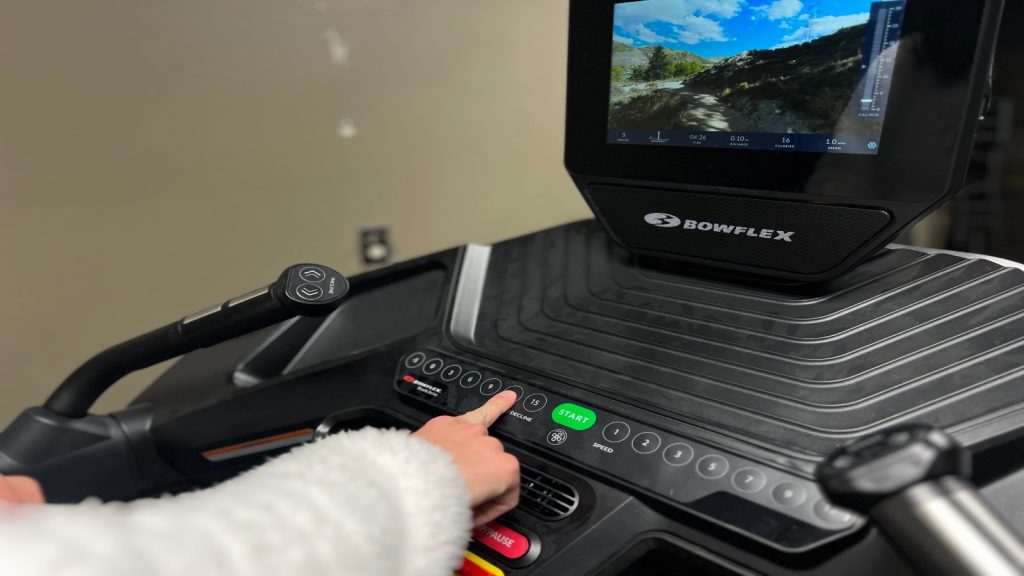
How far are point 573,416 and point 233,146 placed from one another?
818 millimetres

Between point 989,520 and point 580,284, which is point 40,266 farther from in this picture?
point 989,520

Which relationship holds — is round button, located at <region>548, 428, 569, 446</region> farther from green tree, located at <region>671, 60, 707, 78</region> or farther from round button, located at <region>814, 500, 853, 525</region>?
green tree, located at <region>671, 60, 707, 78</region>

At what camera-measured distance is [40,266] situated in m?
1.01

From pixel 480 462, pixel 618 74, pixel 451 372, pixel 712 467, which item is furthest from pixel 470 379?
pixel 618 74

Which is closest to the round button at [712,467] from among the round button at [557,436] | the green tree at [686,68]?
the round button at [557,436]

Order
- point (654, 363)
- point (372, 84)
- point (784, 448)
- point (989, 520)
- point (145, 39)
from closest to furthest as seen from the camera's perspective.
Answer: point (989, 520), point (784, 448), point (654, 363), point (145, 39), point (372, 84)

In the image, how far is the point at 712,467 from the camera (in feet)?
1.53

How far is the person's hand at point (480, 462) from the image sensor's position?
0.48 m

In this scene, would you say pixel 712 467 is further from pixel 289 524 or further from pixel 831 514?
pixel 289 524

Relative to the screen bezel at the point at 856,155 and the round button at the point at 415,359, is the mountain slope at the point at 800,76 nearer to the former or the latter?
the screen bezel at the point at 856,155

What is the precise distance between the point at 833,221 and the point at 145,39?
3.24ft

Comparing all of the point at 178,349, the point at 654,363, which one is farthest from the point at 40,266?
the point at 654,363

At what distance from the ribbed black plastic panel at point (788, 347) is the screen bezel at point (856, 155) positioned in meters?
0.09

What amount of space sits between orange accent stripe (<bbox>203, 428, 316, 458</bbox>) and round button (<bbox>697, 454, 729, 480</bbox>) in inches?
15.8
